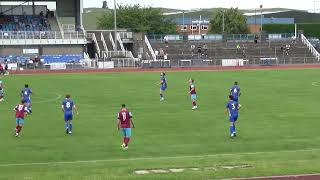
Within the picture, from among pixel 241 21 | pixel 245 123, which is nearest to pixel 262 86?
pixel 245 123

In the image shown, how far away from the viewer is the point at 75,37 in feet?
248

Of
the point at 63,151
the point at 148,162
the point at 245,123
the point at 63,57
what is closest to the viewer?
the point at 148,162

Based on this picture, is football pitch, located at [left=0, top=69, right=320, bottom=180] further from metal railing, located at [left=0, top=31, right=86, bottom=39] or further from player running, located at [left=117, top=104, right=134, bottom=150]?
metal railing, located at [left=0, top=31, right=86, bottom=39]

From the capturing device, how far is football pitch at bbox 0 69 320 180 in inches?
664

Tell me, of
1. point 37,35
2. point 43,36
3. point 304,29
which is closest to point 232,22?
point 304,29

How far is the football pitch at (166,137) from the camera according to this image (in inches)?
664

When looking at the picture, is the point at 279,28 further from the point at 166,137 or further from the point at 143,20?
the point at 166,137

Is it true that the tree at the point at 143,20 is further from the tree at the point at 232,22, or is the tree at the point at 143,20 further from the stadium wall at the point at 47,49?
the stadium wall at the point at 47,49

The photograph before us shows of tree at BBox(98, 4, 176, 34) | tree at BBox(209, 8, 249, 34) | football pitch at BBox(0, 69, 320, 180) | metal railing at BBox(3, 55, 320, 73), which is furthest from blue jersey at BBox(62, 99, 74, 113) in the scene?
tree at BBox(209, 8, 249, 34)

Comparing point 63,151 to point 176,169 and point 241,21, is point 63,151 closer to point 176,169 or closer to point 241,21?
point 176,169

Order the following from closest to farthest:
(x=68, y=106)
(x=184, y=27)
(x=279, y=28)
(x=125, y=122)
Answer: (x=125, y=122)
(x=68, y=106)
(x=279, y=28)
(x=184, y=27)

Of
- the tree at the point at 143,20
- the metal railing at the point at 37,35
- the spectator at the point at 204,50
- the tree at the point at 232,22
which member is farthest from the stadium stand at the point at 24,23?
the tree at the point at 232,22

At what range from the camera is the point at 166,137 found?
23.1 metres

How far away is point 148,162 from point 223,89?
2395cm
